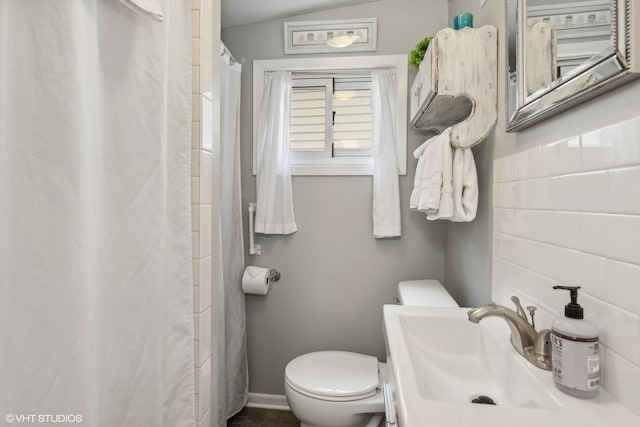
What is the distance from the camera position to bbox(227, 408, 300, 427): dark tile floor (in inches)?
71.8

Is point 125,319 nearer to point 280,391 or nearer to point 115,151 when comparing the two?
point 115,151

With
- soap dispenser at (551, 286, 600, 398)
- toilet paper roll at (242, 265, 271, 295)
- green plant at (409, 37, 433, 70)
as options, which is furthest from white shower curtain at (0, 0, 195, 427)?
green plant at (409, 37, 433, 70)

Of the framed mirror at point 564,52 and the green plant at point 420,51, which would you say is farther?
the green plant at point 420,51

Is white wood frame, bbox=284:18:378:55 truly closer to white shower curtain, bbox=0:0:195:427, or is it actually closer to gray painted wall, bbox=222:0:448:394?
gray painted wall, bbox=222:0:448:394

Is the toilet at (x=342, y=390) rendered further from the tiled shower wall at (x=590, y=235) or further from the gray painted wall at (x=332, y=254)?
the tiled shower wall at (x=590, y=235)

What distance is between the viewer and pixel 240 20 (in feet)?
6.32

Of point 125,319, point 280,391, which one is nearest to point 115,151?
point 125,319

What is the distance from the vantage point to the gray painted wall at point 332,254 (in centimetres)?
187

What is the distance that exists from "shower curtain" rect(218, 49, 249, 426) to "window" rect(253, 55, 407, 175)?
0.61 feet

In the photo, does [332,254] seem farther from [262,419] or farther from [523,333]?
[523,333]

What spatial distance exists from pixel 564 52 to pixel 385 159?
114 cm

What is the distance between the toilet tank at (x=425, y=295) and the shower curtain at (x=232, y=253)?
92 cm

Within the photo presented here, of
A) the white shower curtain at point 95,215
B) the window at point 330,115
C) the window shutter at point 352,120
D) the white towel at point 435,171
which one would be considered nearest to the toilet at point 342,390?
the white towel at point 435,171

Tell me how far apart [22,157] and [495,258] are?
1.24 m
